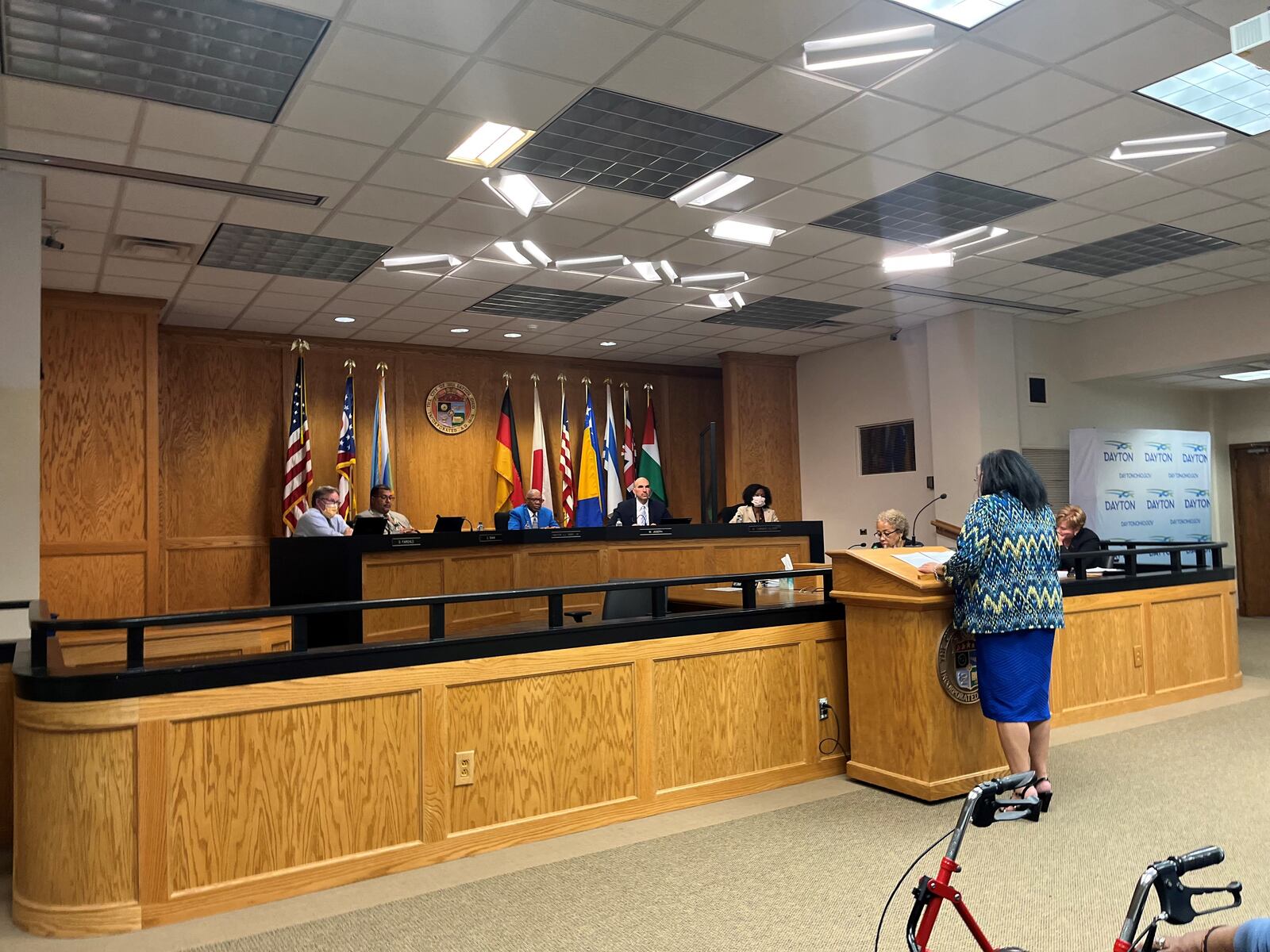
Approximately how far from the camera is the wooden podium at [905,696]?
13.2ft

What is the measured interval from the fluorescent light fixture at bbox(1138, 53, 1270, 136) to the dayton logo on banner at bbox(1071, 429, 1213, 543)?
5.28 metres

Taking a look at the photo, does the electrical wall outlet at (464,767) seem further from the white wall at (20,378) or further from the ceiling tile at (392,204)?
the ceiling tile at (392,204)

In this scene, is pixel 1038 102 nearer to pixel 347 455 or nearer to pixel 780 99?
pixel 780 99

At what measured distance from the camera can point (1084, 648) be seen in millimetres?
5559

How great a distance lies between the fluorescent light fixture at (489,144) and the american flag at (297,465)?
4.84 metres

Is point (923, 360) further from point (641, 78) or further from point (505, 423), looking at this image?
point (641, 78)

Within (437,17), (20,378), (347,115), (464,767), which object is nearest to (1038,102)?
(437,17)

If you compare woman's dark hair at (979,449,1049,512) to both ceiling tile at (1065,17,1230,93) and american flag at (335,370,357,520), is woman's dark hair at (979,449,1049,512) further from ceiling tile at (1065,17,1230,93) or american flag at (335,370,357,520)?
american flag at (335,370,357,520)

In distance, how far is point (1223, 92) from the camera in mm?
4691

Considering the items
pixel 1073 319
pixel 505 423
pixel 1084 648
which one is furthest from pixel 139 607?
pixel 1073 319

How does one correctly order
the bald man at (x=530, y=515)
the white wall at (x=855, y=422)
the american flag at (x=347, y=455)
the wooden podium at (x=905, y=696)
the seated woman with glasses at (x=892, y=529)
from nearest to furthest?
the wooden podium at (x=905, y=696)
the seated woman with glasses at (x=892, y=529)
the bald man at (x=530, y=515)
the american flag at (x=347, y=455)
the white wall at (x=855, y=422)

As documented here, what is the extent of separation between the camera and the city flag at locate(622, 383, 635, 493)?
37.4ft

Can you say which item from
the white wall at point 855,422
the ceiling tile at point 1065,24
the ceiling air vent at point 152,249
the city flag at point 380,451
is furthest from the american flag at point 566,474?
the ceiling tile at point 1065,24

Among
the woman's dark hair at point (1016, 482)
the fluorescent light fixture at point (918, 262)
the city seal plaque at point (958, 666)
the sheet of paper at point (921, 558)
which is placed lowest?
the city seal plaque at point (958, 666)
